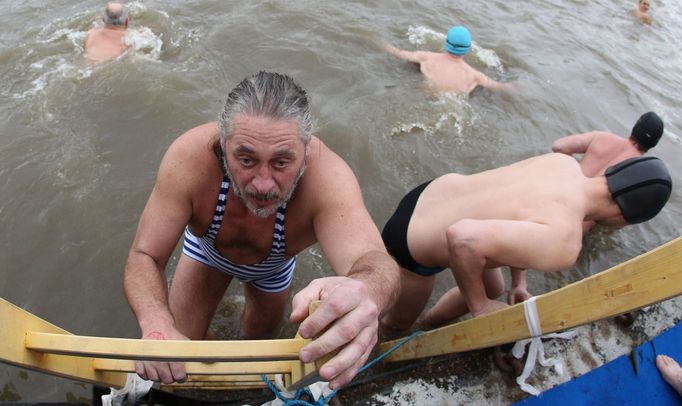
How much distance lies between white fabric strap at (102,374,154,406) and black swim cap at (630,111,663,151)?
3828mm

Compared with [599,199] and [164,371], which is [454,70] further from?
[164,371]

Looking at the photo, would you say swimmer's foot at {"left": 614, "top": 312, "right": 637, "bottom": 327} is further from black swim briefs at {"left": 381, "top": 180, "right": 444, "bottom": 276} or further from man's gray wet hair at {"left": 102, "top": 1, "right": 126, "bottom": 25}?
man's gray wet hair at {"left": 102, "top": 1, "right": 126, "bottom": 25}

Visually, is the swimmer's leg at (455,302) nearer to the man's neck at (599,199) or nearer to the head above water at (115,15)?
the man's neck at (599,199)

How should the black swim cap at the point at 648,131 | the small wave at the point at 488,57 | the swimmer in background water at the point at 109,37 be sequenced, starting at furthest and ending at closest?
the small wave at the point at 488,57
the swimmer in background water at the point at 109,37
the black swim cap at the point at 648,131

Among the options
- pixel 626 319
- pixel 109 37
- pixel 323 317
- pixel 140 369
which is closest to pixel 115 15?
pixel 109 37

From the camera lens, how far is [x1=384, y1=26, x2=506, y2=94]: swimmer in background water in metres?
5.91

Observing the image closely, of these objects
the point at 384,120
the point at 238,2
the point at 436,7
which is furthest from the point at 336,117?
the point at 436,7

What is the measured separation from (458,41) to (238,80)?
2708 mm

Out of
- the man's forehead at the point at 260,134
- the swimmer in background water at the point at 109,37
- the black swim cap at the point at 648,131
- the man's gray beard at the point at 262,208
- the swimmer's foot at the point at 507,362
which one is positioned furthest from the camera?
the swimmer in background water at the point at 109,37

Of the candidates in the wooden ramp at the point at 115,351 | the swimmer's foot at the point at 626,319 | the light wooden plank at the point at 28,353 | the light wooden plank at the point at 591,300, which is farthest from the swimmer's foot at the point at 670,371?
the light wooden plank at the point at 28,353

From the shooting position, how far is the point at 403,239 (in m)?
3.06

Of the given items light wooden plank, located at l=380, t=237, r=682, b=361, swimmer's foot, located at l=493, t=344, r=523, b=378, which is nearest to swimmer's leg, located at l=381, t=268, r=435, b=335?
swimmer's foot, located at l=493, t=344, r=523, b=378

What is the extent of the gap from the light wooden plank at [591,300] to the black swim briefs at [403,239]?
95 centimetres

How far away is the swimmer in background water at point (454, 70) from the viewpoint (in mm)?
5910
